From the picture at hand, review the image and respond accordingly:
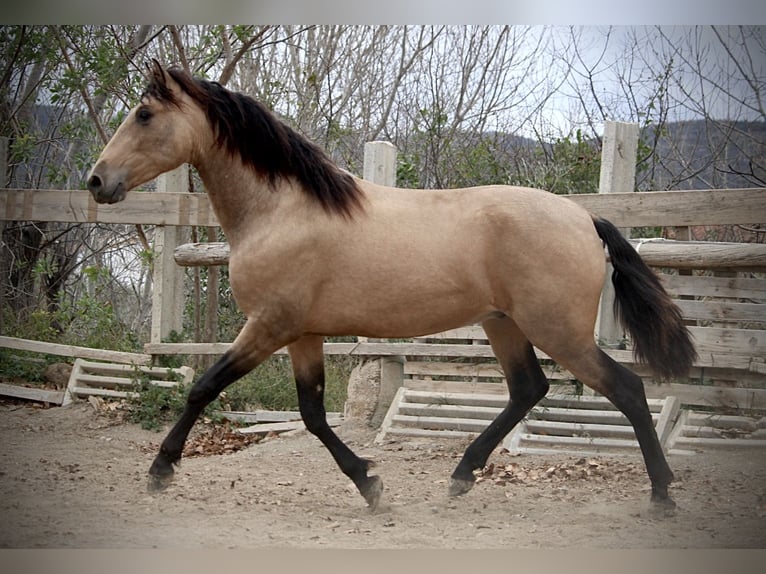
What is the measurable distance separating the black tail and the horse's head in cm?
190

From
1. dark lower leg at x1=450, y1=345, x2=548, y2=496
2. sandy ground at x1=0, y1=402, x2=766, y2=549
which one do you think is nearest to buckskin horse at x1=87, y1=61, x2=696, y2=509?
sandy ground at x1=0, y1=402, x2=766, y2=549

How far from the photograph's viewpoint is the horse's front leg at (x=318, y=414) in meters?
3.66

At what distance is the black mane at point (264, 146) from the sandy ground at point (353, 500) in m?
1.40

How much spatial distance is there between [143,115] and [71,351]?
113 inches

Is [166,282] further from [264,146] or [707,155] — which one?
[707,155]

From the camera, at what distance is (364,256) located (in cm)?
354

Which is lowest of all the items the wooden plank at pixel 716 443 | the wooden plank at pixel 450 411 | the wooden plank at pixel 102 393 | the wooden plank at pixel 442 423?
the wooden plank at pixel 102 393

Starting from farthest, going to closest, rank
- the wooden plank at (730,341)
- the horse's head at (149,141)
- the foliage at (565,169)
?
the foliage at (565,169)
the wooden plank at (730,341)
the horse's head at (149,141)

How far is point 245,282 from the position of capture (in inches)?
137

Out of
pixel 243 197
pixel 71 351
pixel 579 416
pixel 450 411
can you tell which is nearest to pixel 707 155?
pixel 579 416

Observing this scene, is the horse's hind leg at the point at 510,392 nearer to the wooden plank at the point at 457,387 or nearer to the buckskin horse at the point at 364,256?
the buckskin horse at the point at 364,256

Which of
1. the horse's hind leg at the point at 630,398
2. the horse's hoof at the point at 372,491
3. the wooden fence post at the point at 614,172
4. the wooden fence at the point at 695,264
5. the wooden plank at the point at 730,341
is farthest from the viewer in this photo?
the wooden fence post at the point at 614,172

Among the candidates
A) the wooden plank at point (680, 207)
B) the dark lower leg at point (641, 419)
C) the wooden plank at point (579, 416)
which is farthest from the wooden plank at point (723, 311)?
the dark lower leg at point (641, 419)
